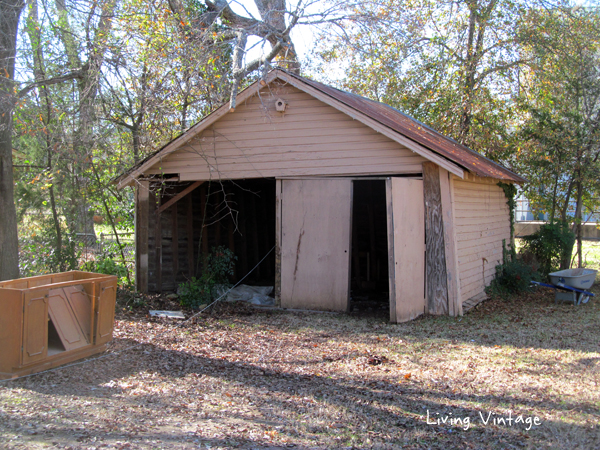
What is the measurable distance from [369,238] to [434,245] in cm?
486

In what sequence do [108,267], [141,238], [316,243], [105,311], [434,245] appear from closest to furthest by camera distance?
[105,311] → [434,245] → [316,243] → [108,267] → [141,238]

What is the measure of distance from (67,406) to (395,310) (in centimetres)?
543

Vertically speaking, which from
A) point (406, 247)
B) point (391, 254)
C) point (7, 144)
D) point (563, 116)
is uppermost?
point (563, 116)

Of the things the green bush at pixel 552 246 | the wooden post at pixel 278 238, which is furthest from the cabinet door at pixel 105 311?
the green bush at pixel 552 246

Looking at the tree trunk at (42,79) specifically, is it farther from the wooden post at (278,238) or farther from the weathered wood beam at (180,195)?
the wooden post at (278,238)

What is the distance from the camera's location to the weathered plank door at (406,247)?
330 inches

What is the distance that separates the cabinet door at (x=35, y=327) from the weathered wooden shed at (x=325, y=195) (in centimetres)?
387

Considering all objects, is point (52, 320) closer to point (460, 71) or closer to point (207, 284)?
point (207, 284)

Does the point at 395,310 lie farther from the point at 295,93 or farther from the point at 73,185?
the point at 73,185

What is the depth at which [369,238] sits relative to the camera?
533 inches

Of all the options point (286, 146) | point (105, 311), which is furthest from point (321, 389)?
point (286, 146)

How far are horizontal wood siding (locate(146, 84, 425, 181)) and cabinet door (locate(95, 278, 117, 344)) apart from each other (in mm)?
3923

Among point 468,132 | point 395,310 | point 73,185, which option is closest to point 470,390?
point 395,310

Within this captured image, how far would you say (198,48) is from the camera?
1050cm
